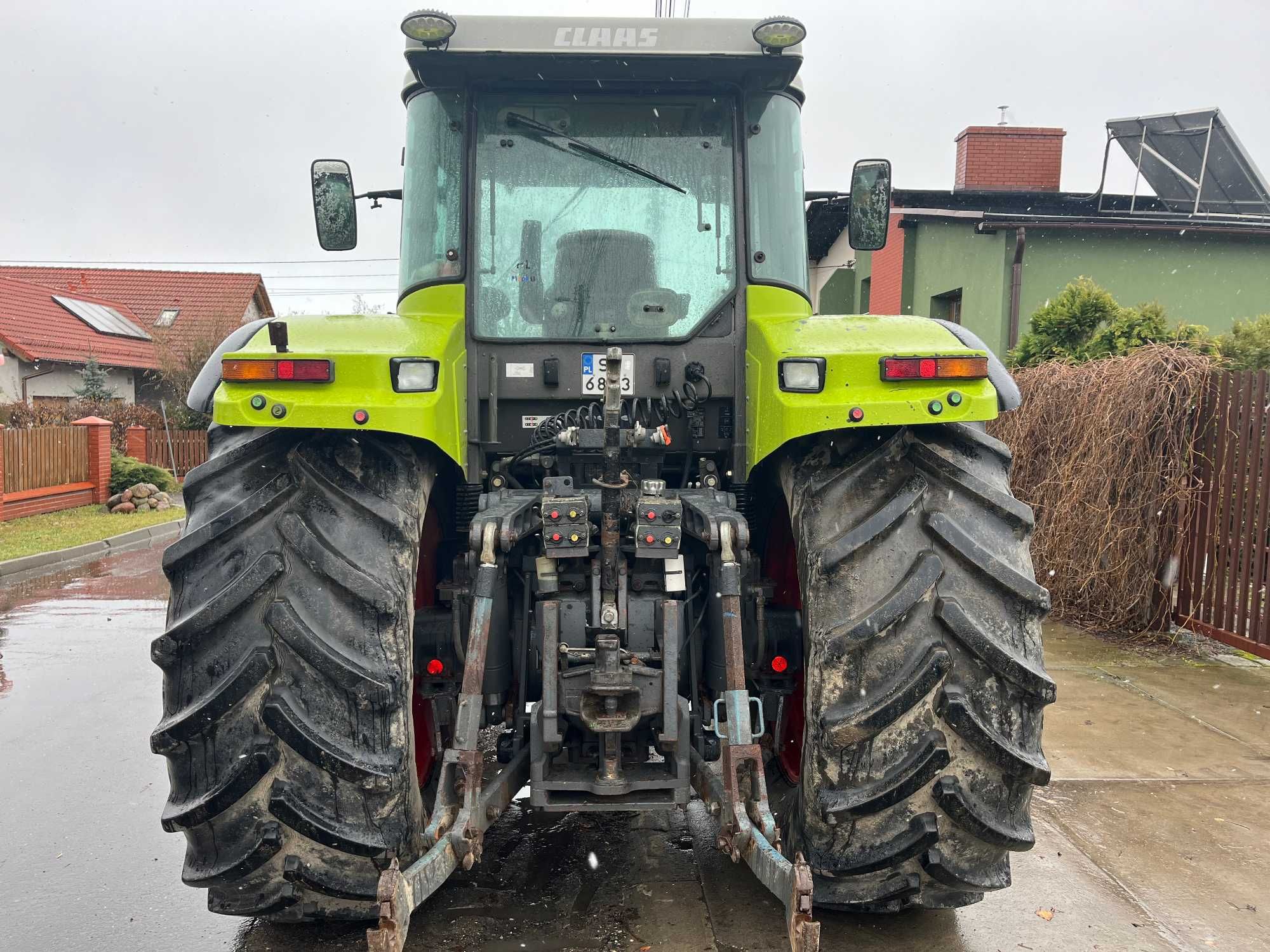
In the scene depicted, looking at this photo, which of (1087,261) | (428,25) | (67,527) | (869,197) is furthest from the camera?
(67,527)

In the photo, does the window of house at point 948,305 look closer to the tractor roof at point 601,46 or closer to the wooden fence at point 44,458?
the tractor roof at point 601,46

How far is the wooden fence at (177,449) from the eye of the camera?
23.1 m

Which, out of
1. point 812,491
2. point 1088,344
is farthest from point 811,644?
point 1088,344

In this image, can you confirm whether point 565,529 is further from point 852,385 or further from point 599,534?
point 852,385

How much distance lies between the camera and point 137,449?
2233 centimetres

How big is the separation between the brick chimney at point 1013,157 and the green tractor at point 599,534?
1589cm

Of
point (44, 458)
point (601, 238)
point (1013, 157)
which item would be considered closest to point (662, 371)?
point (601, 238)

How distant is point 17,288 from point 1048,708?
3263cm

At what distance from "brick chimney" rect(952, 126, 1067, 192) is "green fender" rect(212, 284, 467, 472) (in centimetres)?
1668

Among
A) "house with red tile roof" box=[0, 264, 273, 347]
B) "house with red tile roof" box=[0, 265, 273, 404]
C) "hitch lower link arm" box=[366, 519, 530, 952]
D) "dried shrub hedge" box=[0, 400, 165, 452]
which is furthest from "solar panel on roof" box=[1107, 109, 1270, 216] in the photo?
"house with red tile roof" box=[0, 264, 273, 347]

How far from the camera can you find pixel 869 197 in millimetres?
3855

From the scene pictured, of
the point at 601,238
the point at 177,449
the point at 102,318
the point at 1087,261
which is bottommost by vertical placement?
the point at 177,449

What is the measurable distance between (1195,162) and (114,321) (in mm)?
30411

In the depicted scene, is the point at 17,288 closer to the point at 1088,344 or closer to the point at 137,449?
the point at 137,449
